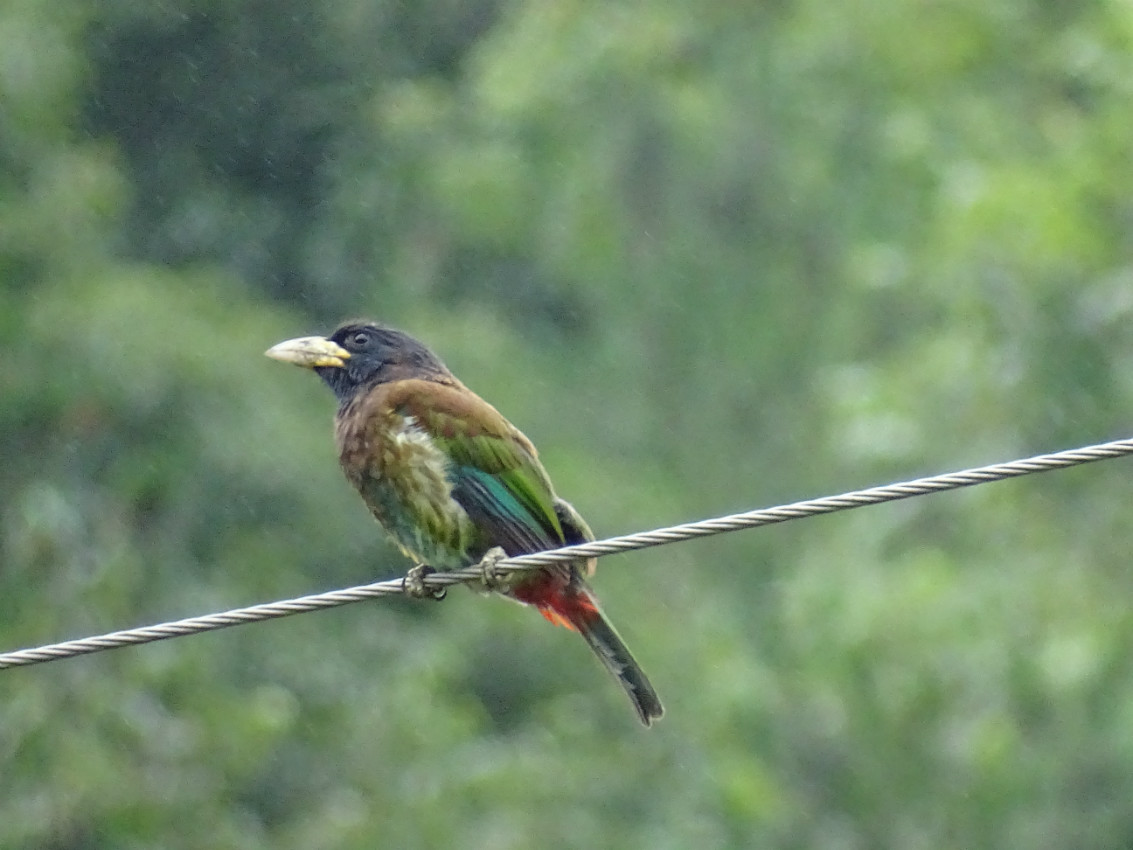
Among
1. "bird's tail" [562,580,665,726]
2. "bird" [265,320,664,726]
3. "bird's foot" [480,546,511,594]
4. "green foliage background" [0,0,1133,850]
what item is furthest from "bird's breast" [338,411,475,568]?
"green foliage background" [0,0,1133,850]

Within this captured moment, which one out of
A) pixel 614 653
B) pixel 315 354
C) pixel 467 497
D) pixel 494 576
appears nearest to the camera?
pixel 494 576

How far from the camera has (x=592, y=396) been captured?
1914 cm

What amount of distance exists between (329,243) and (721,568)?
4244mm

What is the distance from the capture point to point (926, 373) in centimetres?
1428

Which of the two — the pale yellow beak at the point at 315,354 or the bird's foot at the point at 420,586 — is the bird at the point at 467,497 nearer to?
the bird's foot at the point at 420,586

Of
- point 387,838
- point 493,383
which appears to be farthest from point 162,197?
point 387,838

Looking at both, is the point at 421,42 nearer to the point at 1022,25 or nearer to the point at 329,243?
the point at 329,243

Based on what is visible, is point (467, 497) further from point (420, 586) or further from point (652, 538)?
point (652, 538)

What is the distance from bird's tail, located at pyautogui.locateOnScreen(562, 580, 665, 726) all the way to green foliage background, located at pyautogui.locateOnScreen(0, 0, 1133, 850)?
456 cm

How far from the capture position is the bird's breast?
4.97 metres

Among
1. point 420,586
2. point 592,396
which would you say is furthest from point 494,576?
point 592,396

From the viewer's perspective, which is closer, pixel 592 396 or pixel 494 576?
pixel 494 576

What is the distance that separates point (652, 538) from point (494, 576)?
3.30 feet

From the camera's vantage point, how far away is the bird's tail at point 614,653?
486 cm
